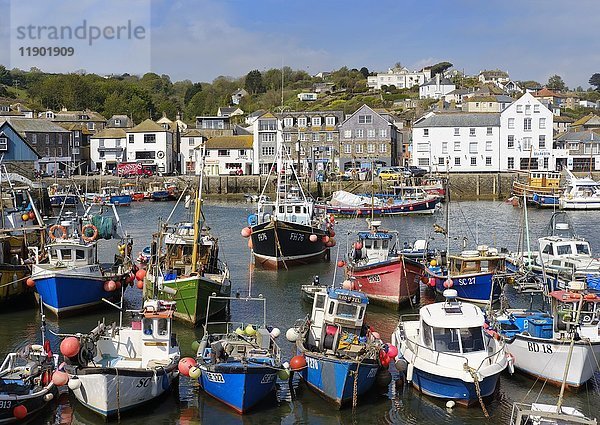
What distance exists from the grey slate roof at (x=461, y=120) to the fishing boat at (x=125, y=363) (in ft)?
221

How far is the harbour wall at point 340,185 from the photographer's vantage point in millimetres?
77312

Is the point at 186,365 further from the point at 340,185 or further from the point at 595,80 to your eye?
the point at 595,80

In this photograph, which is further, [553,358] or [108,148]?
[108,148]

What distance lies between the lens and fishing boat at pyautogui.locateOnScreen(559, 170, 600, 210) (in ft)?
215

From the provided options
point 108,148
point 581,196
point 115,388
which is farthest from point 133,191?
point 115,388

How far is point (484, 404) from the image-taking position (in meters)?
18.6

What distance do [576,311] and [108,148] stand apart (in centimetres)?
8164

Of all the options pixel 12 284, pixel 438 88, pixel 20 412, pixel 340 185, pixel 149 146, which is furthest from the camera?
pixel 438 88

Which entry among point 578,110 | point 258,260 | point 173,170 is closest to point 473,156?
point 173,170

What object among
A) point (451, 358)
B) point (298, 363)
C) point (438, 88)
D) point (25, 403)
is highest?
point (438, 88)

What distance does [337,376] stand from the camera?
18453mm

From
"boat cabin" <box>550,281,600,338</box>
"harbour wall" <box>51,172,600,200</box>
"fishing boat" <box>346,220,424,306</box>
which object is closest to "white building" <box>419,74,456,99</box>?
"harbour wall" <box>51,172,600,200</box>

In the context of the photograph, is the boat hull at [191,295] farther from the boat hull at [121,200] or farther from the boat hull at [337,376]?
the boat hull at [121,200]

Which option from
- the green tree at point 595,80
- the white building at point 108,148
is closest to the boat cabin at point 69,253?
the white building at point 108,148
